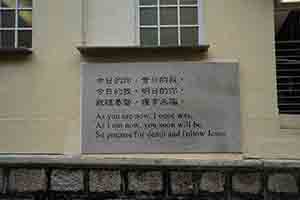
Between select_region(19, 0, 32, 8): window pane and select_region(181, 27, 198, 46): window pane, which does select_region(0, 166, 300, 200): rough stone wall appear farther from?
select_region(19, 0, 32, 8): window pane

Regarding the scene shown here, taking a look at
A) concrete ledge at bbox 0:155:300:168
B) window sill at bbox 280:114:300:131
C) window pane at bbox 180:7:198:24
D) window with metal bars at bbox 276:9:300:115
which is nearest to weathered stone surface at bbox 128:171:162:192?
concrete ledge at bbox 0:155:300:168

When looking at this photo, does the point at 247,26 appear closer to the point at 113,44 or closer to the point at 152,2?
the point at 152,2

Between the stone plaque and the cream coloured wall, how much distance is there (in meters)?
0.14

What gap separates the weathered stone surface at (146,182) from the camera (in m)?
4.75

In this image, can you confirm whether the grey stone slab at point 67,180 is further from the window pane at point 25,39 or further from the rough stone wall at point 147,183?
the window pane at point 25,39

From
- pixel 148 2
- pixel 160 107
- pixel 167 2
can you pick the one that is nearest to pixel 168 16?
pixel 167 2

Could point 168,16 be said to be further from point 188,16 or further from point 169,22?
point 188,16

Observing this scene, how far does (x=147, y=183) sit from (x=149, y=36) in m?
1.99

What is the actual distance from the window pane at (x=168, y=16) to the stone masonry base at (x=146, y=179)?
193 cm

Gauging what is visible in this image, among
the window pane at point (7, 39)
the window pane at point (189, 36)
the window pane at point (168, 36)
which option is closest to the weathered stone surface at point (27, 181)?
the window pane at point (7, 39)

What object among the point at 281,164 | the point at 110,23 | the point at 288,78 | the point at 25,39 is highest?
the point at 110,23

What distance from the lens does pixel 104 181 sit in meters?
4.79

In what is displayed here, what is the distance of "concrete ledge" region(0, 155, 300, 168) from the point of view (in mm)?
4684

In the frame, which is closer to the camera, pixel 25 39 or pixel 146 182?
pixel 146 182
